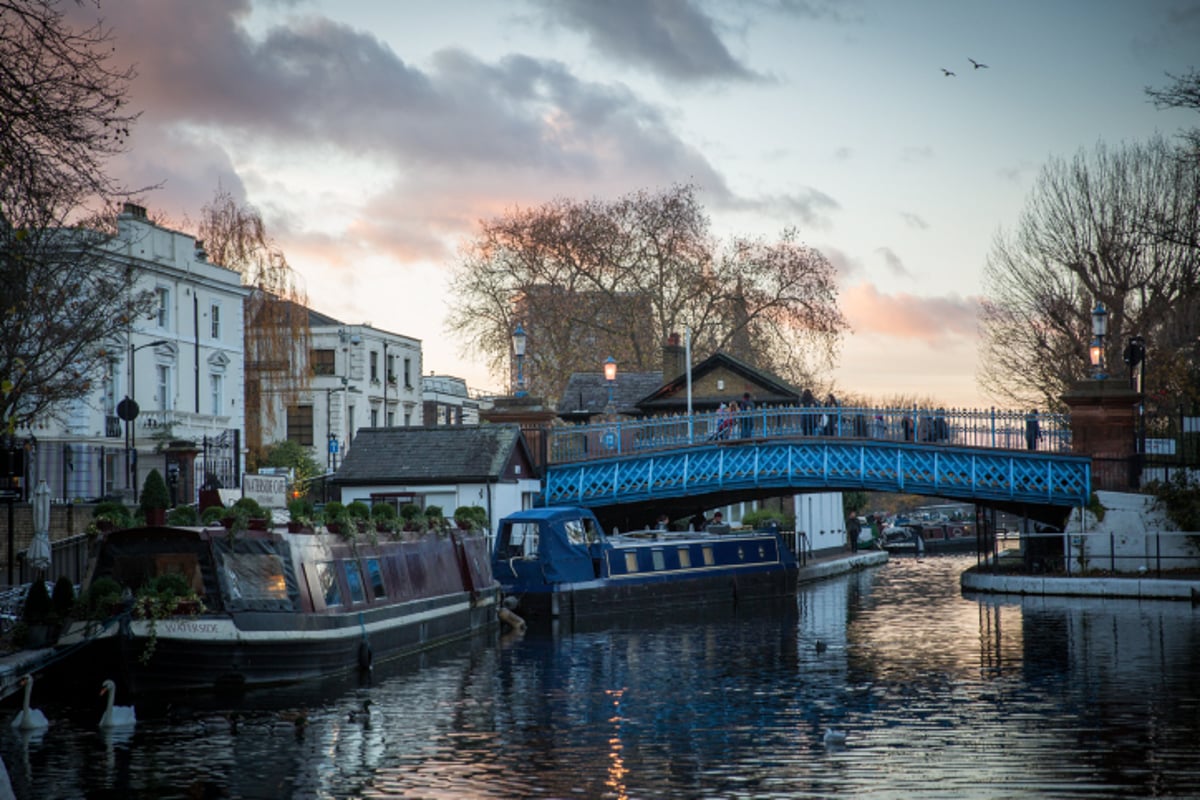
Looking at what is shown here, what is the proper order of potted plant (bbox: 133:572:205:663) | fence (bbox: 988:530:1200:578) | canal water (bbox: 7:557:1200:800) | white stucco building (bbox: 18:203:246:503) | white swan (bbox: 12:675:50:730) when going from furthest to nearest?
white stucco building (bbox: 18:203:246:503), fence (bbox: 988:530:1200:578), potted plant (bbox: 133:572:205:663), white swan (bbox: 12:675:50:730), canal water (bbox: 7:557:1200:800)

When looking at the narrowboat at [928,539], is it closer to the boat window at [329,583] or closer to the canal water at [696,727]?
the canal water at [696,727]

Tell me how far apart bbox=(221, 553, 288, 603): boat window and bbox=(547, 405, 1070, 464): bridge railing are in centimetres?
2415

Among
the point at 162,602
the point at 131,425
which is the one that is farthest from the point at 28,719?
the point at 131,425

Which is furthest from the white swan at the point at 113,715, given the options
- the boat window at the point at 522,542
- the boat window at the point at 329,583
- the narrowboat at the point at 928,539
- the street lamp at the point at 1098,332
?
the narrowboat at the point at 928,539

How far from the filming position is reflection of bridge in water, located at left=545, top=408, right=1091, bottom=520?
4684 cm

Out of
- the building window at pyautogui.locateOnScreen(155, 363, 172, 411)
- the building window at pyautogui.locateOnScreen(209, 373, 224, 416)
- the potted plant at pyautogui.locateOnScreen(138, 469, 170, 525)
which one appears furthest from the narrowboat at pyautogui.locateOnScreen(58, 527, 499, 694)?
the building window at pyautogui.locateOnScreen(209, 373, 224, 416)

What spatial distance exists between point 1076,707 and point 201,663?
44.5ft

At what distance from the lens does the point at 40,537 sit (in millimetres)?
28984

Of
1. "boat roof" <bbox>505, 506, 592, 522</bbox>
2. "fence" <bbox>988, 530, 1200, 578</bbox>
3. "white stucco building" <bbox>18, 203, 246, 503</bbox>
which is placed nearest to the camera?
"boat roof" <bbox>505, 506, 592, 522</bbox>

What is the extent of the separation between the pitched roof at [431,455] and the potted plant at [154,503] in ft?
57.1

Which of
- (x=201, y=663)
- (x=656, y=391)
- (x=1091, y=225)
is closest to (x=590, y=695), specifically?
(x=201, y=663)

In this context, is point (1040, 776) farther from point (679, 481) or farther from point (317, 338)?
point (317, 338)

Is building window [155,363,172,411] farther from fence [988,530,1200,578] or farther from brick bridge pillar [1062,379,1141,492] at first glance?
brick bridge pillar [1062,379,1141,492]

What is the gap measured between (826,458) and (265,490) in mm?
22288
